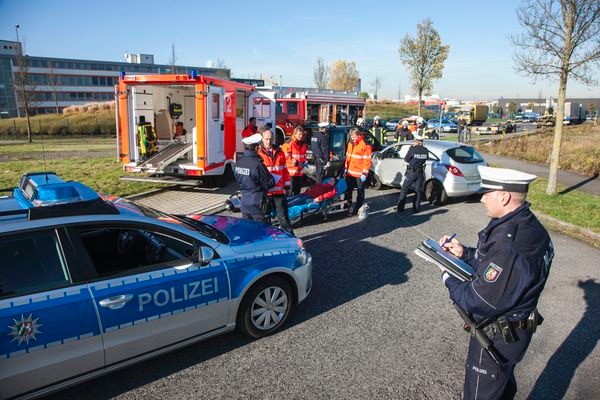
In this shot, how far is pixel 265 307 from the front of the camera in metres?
4.07

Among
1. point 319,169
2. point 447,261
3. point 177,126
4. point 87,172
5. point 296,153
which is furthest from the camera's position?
point 87,172

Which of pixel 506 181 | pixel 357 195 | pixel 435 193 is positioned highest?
pixel 506 181

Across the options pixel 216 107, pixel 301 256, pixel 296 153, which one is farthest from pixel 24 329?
pixel 216 107

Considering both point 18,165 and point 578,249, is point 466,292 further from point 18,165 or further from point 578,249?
point 18,165

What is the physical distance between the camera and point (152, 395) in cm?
329

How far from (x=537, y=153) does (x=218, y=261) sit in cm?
1839

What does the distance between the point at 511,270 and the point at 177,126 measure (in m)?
11.4

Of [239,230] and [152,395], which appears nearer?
[152,395]

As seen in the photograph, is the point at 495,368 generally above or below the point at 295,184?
below

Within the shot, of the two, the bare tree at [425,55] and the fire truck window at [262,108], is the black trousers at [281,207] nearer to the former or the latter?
the fire truck window at [262,108]

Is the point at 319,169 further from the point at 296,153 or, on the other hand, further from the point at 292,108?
the point at 292,108

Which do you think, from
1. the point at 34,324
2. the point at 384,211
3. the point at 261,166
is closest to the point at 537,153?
the point at 384,211

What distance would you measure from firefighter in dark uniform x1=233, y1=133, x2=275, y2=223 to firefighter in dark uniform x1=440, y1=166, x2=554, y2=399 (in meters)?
3.38

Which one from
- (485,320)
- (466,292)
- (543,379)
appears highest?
(466,292)
